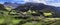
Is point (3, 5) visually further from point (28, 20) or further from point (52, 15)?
point (52, 15)

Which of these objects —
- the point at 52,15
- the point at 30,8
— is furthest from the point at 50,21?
the point at 30,8

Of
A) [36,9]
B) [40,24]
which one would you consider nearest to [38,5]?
[36,9]

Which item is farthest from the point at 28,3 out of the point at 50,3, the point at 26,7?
the point at 50,3

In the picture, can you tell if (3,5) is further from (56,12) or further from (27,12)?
(56,12)

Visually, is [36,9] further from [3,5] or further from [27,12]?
[3,5]

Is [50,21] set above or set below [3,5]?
below

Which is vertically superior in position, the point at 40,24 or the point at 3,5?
the point at 3,5

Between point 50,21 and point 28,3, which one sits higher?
point 28,3
